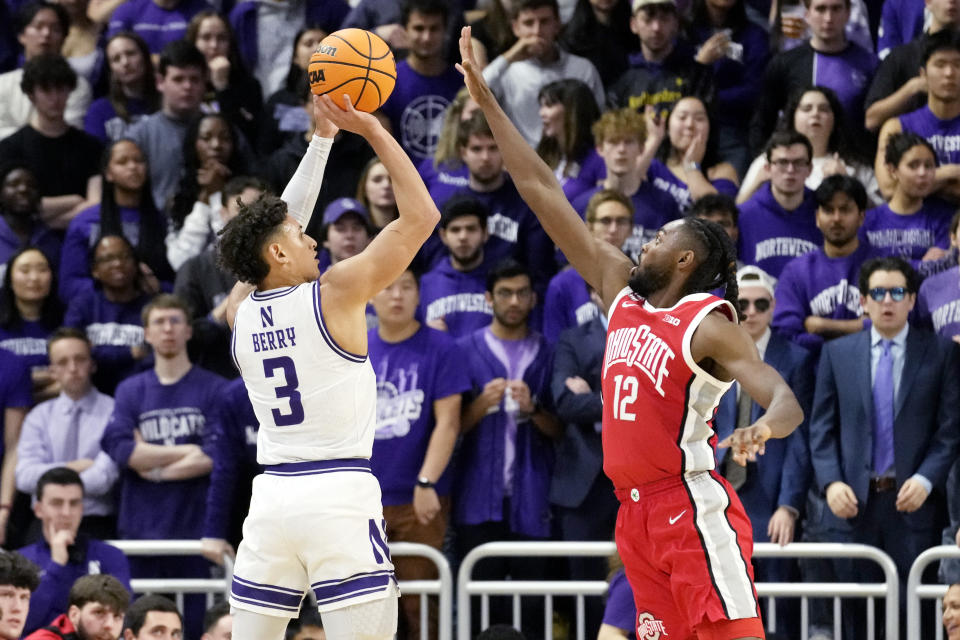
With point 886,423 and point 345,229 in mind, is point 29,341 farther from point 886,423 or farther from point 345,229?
point 886,423

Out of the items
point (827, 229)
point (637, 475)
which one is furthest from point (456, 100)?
point (637, 475)

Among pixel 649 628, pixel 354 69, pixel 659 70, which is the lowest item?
pixel 649 628

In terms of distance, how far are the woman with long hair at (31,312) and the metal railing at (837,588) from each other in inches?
209

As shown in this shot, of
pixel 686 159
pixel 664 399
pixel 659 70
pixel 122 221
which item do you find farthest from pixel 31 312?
pixel 664 399

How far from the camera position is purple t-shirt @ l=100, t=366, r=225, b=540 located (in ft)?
33.9

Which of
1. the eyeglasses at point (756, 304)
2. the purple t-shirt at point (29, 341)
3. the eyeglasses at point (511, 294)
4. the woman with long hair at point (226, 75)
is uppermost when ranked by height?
the woman with long hair at point (226, 75)

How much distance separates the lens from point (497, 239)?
36.5ft

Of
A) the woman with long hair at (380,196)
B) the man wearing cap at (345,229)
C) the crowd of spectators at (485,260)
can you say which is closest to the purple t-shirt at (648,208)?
the crowd of spectators at (485,260)

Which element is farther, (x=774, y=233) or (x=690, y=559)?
(x=774, y=233)

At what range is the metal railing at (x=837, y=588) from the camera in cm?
894

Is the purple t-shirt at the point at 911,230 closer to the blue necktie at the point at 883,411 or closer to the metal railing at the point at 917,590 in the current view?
the blue necktie at the point at 883,411

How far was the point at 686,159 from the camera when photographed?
1152cm

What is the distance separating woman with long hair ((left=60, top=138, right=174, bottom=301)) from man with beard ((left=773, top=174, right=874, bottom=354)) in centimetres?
468

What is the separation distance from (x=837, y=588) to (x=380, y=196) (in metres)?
4.36
